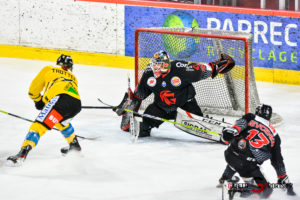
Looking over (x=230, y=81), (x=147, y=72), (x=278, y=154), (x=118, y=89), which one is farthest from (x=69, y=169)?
(x=118, y=89)

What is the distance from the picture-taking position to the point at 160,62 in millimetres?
7242

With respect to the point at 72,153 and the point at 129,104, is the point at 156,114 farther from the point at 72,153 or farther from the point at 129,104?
the point at 72,153

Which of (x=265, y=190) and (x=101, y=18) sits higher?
(x=101, y=18)

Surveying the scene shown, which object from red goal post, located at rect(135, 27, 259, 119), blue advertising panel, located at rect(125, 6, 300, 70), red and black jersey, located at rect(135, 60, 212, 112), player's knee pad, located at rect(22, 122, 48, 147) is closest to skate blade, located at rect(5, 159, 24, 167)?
player's knee pad, located at rect(22, 122, 48, 147)

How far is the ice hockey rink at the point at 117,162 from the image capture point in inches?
233

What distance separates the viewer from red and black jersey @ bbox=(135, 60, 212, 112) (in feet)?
24.1

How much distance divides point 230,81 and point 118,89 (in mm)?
2068

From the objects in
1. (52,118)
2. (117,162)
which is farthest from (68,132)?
(117,162)

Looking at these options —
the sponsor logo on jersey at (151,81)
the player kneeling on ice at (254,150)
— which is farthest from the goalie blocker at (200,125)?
the player kneeling on ice at (254,150)

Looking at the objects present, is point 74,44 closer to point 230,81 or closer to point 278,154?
point 230,81

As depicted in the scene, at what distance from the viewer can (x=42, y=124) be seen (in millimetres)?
6430

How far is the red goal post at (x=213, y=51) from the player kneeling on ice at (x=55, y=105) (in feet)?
6.08

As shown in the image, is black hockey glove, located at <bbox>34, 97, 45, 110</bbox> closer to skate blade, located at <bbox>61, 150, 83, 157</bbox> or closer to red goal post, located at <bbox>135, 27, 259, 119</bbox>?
skate blade, located at <bbox>61, 150, 83, 157</bbox>

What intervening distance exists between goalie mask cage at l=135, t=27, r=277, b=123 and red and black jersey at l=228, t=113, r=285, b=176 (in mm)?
2350
